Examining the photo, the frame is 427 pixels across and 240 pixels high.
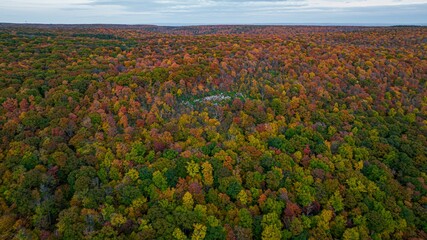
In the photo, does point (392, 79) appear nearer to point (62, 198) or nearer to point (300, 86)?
point (300, 86)

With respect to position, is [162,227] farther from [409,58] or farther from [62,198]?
[409,58]

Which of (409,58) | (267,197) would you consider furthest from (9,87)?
(409,58)

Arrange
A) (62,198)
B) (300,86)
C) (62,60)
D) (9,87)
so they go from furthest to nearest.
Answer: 1. (62,60)
2. (300,86)
3. (9,87)
4. (62,198)

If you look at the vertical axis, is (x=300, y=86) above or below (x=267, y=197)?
above

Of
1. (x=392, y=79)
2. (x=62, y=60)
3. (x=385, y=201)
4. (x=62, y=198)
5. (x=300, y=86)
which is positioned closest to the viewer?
(x=62, y=198)

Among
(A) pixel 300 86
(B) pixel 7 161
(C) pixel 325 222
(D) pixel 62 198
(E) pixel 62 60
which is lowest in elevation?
(C) pixel 325 222

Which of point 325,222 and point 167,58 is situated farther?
point 167,58
